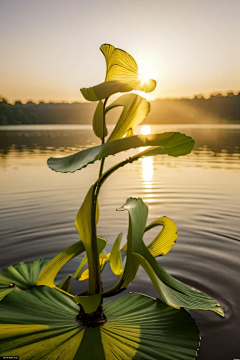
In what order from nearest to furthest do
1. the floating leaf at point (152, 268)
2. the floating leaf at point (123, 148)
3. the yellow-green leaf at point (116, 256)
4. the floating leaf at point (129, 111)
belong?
the floating leaf at point (123, 148) → the floating leaf at point (152, 268) → the floating leaf at point (129, 111) → the yellow-green leaf at point (116, 256)

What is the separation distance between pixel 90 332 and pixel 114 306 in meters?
0.35

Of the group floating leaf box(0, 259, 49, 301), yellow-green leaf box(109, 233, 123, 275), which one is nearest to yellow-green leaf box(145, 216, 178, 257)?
yellow-green leaf box(109, 233, 123, 275)

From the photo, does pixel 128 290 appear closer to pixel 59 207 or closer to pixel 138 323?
pixel 138 323

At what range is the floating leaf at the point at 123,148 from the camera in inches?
59.5

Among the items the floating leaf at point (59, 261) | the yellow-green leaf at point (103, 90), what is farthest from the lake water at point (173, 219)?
the yellow-green leaf at point (103, 90)

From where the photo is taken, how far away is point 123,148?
1.61 metres

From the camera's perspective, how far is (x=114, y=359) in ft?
5.42

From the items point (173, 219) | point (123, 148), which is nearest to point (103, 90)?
point (123, 148)

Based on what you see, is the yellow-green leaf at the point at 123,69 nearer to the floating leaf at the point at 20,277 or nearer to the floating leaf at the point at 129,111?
the floating leaf at the point at 129,111

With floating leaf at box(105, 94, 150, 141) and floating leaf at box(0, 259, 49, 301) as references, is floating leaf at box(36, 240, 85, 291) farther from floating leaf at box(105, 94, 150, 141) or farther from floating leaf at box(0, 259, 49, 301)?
floating leaf at box(105, 94, 150, 141)

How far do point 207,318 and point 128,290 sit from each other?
25.0 inches

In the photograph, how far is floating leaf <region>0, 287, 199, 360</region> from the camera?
1.70 metres

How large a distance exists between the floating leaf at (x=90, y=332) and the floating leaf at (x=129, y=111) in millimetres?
1002

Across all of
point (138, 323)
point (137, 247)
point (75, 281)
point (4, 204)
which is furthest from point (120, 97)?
point (4, 204)
